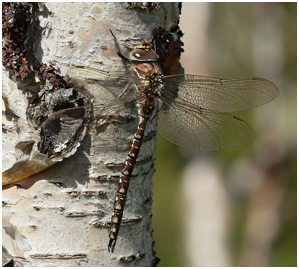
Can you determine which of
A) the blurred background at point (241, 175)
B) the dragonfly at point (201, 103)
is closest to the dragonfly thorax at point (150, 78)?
the dragonfly at point (201, 103)

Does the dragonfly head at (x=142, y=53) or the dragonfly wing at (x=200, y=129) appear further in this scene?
the dragonfly wing at (x=200, y=129)

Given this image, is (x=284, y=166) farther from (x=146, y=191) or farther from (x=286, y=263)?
(x=146, y=191)

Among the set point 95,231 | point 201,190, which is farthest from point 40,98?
point 201,190

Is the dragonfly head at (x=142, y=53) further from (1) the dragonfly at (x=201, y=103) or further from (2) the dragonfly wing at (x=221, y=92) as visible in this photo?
(2) the dragonfly wing at (x=221, y=92)

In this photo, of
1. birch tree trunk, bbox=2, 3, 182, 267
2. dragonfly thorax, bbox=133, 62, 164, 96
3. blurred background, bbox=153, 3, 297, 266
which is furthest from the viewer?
blurred background, bbox=153, 3, 297, 266

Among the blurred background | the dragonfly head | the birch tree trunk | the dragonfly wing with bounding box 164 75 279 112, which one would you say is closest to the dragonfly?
the dragonfly wing with bounding box 164 75 279 112

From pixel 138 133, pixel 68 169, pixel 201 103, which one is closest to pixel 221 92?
pixel 201 103

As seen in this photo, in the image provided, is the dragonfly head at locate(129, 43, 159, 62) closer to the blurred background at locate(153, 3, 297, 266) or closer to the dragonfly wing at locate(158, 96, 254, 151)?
the dragonfly wing at locate(158, 96, 254, 151)

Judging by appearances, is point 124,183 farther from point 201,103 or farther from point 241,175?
point 241,175
